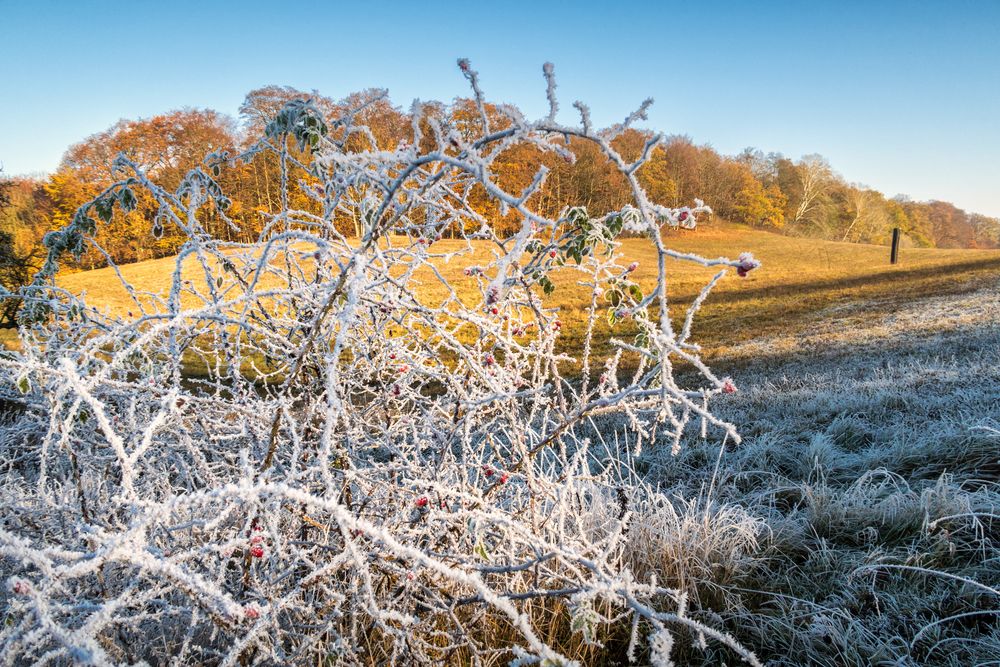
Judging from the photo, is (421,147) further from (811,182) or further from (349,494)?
(811,182)

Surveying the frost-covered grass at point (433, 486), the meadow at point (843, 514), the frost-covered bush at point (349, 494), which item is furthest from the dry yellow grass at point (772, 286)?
the frost-covered bush at point (349, 494)

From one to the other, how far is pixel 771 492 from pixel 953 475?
976mm

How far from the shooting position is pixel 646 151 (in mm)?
928

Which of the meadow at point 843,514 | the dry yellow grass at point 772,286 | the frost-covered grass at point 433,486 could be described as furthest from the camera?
the dry yellow grass at point 772,286

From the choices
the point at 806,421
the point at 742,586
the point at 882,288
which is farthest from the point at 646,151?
the point at 882,288

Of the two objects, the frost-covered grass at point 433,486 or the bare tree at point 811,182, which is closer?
the frost-covered grass at point 433,486

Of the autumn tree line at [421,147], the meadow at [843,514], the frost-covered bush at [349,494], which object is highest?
Answer: the autumn tree line at [421,147]

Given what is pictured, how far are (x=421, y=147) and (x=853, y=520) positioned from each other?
112 inches

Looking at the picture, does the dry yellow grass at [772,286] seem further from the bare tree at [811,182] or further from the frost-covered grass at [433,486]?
the bare tree at [811,182]

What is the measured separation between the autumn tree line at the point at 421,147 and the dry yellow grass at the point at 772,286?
1805 millimetres

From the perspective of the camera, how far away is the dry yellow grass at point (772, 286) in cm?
1244

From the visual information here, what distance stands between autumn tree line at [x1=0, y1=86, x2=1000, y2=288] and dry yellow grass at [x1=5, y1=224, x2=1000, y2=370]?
1.81 meters

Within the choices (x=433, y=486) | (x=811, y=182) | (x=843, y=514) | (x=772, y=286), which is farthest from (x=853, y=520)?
(x=811, y=182)

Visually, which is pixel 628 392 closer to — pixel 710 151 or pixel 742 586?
pixel 742 586
